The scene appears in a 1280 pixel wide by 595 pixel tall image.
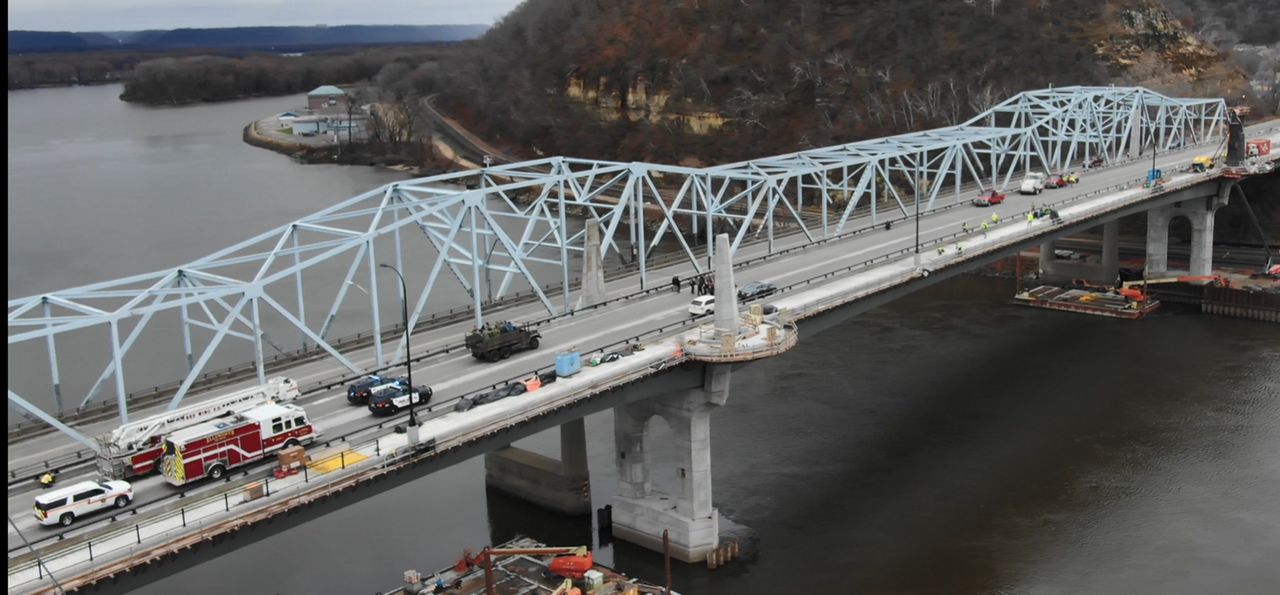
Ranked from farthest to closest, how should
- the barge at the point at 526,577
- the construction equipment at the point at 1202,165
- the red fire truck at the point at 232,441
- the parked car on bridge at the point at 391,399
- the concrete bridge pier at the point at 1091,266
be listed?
the construction equipment at the point at 1202,165 < the concrete bridge pier at the point at 1091,266 < the barge at the point at 526,577 < the parked car on bridge at the point at 391,399 < the red fire truck at the point at 232,441

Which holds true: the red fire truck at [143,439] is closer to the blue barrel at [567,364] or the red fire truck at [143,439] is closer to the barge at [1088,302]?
the blue barrel at [567,364]

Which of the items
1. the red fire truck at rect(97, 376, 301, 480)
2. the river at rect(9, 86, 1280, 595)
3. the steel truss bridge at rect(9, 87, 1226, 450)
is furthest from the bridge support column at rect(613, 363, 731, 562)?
the red fire truck at rect(97, 376, 301, 480)

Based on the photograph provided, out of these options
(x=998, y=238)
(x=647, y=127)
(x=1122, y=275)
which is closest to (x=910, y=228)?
(x=998, y=238)

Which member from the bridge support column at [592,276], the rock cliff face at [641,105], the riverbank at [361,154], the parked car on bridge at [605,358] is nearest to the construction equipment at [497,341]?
the parked car on bridge at [605,358]

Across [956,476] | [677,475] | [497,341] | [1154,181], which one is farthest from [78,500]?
[1154,181]

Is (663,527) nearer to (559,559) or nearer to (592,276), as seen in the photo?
(559,559)

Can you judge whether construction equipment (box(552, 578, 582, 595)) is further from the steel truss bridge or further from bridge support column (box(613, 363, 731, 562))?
the steel truss bridge
